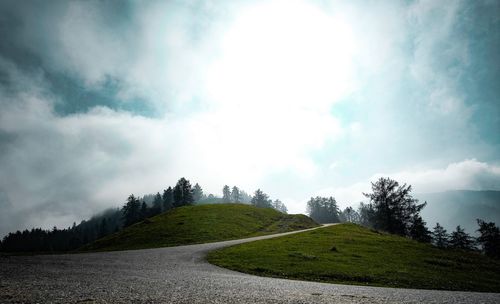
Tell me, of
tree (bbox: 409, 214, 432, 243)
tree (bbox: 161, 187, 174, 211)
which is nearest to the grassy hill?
tree (bbox: 409, 214, 432, 243)

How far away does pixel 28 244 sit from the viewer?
182750 millimetres

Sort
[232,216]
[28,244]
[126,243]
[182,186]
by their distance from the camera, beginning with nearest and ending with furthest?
1. [126,243]
2. [232,216]
3. [182,186]
4. [28,244]

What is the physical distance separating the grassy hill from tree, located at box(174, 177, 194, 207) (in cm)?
5827

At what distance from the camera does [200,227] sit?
58.6m

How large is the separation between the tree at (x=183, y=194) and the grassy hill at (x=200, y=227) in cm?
5827

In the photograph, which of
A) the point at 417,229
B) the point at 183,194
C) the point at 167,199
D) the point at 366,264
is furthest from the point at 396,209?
the point at 167,199

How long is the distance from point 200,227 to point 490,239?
8016cm

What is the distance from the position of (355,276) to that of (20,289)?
84.4 ft

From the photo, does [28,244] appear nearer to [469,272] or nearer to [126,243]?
[126,243]

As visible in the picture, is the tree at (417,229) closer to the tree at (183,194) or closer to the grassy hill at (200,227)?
the grassy hill at (200,227)

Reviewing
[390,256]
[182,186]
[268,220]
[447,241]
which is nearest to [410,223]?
[447,241]

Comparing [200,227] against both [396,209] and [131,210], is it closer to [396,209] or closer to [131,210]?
[396,209]

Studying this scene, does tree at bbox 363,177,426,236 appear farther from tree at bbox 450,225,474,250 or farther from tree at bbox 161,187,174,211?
tree at bbox 161,187,174,211

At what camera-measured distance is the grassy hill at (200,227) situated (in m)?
50.1
